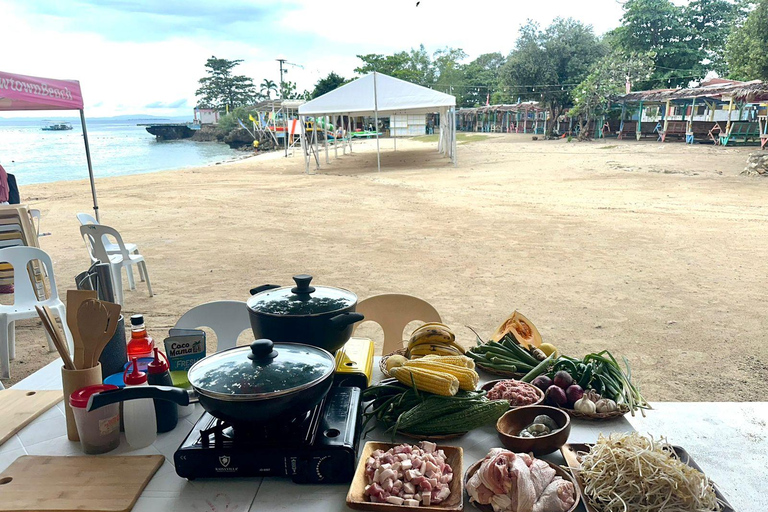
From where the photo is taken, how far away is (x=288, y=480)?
132cm

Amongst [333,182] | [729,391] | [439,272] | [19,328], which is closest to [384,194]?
[333,182]

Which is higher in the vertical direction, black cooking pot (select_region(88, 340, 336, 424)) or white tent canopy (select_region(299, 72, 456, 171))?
white tent canopy (select_region(299, 72, 456, 171))

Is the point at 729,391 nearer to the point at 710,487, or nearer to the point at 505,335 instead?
the point at 505,335

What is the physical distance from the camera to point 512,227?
8.70 metres

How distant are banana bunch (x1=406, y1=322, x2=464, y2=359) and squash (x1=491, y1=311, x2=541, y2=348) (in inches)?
13.7

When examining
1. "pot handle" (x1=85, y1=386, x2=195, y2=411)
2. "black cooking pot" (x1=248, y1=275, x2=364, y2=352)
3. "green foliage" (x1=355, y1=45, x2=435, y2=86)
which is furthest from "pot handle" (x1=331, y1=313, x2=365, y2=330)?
"green foliage" (x1=355, y1=45, x2=435, y2=86)

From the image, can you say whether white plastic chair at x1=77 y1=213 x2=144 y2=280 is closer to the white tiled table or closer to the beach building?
the white tiled table

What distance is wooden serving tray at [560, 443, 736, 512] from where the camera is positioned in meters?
1.20

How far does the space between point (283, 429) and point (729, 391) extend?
3.44m

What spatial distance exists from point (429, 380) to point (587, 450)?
0.46 metres

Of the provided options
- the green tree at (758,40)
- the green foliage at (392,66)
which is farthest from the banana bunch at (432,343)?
the green foliage at (392,66)

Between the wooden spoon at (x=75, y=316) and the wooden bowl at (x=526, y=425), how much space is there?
1.14 m

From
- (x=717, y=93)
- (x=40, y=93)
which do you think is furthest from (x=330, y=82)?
(x=40, y=93)

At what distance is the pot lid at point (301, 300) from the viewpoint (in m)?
1.53
